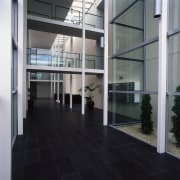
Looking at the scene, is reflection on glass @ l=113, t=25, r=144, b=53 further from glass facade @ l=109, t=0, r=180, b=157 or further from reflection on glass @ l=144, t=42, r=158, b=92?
reflection on glass @ l=144, t=42, r=158, b=92

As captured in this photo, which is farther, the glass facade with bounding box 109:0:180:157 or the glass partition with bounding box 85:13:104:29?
the glass partition with bounding box 85:13:104:29

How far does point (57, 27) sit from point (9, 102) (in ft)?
25.7

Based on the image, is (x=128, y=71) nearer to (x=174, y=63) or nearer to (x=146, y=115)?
(x=146, y=115)

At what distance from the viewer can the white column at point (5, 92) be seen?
195 centimetres

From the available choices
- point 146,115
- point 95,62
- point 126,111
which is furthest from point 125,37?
point 95,62

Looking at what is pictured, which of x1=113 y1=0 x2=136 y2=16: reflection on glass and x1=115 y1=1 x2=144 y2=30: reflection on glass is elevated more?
x1=113 y1=0 x2=136 y2=16: reflection on glass

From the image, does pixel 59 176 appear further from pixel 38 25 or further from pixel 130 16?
pixel 38 25

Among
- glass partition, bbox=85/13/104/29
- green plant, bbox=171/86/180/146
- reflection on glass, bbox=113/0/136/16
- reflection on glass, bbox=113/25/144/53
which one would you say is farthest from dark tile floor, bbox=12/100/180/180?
glass partition, bbox=85/13/104/29

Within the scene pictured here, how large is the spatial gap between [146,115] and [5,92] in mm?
4283

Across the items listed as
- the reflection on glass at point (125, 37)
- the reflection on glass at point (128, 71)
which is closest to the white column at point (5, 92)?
the reflection on glass at point (128, 71)

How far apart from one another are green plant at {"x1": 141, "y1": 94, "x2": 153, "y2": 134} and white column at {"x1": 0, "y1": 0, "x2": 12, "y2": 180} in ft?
13.6

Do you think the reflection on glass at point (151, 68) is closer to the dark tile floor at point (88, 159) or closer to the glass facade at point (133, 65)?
the glass facade at point (133, 65)

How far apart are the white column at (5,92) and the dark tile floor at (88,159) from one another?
55cm

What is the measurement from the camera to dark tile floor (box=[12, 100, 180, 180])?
2420 mm
